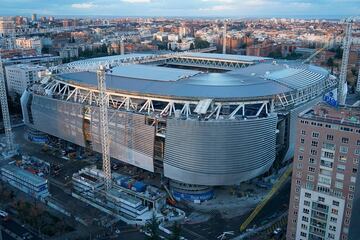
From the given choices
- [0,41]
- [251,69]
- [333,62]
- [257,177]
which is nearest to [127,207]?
[257,177]

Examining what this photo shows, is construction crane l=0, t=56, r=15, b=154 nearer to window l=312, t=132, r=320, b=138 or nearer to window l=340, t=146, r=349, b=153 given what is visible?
window l=312, t=132, r=320, b=138

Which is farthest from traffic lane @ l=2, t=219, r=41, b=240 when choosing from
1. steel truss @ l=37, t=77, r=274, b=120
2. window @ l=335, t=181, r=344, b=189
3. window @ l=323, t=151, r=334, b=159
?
window @ l=335, t=181, r=344, b=189

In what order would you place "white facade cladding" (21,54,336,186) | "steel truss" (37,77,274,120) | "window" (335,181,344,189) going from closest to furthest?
"window" (335,181,344,189) < "white facade cladding" (21,54,336,186) < "steel truss" (37,77,274,120)

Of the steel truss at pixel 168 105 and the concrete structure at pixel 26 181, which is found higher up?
the steel truss at pixel 168 105

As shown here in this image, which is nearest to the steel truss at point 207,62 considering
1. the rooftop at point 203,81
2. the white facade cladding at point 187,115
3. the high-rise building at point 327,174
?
the rooftop at point 203,81

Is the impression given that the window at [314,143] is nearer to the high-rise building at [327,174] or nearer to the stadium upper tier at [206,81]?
the high-rise building at [327,174]

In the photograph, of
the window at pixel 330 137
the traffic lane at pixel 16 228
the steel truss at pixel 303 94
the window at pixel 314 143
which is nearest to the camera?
the window at pixel 330 137

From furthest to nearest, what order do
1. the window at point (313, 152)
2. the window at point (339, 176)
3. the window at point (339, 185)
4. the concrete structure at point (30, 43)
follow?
the concrete structure at point (30, 43)
the window at point (313, 152)
the window at point (339, 185)
the window at point (339, 176)

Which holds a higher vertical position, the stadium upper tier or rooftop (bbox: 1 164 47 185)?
the stadium upper tier
